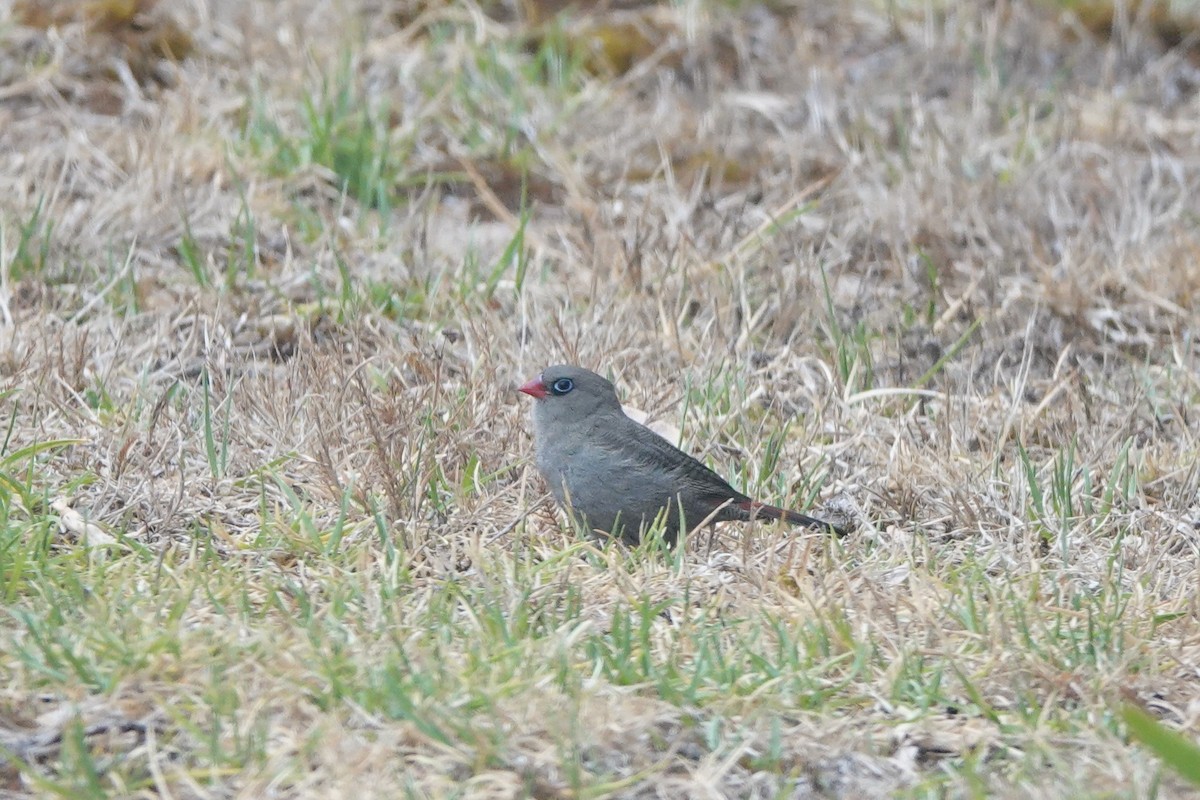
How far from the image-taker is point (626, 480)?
3920mm

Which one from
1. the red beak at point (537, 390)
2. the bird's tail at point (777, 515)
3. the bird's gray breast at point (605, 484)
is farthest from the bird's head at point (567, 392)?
the bird's tail at point (777, 515)

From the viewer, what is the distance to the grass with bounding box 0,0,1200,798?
2875 mm

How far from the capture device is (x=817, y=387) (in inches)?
193

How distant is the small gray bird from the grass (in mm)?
100

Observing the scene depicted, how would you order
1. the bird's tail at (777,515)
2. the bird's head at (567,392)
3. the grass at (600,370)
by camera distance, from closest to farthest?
the grass at (600,370) < the bird's tail at (777,515) < the bird's head at (567,392)

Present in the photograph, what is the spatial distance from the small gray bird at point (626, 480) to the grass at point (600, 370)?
10 cm

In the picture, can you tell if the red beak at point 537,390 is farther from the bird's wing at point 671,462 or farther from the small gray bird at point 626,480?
the bird's wing at point 671,462

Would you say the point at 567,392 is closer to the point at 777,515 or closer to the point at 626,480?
the point at 626,480

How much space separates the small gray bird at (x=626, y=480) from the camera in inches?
153

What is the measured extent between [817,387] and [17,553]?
7.91 ft

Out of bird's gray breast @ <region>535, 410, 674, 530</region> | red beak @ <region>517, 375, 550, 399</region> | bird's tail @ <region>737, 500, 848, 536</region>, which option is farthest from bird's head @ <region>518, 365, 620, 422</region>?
bird's tail @ <region>737, 500, 848, 536</region>

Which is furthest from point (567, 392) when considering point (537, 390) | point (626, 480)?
point (626, 480)

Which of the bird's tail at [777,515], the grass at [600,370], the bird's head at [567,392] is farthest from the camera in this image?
the bird's head at [567,392]

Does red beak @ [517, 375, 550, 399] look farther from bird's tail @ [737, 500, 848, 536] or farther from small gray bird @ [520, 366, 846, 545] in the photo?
bird's tail @ [737, 500, 848, 536]
